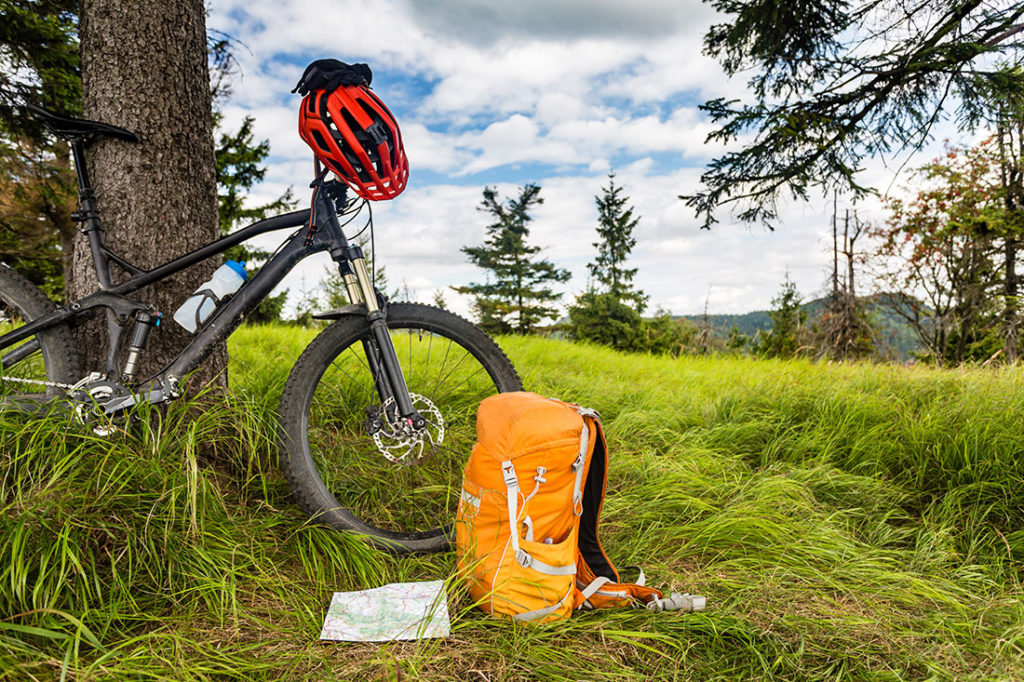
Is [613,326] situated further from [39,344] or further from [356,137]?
[39,344]

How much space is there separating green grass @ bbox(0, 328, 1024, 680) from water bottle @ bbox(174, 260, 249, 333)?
327mm

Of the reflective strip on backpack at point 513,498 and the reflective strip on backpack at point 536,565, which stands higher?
the reflective strip on backpack at point 513,498

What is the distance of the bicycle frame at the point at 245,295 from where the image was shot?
2.08 metres

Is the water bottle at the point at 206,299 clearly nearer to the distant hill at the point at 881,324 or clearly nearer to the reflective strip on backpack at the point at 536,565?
the reflective strip on backpack at the point at 536,565

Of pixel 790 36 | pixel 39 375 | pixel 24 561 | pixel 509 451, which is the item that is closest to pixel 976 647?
pixel 509 451

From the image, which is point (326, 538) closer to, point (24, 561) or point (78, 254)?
point (24, 561)

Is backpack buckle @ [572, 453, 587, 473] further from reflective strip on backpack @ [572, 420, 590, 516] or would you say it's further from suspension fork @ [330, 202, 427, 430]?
suspension fork @ [330, 202, 427, 430]

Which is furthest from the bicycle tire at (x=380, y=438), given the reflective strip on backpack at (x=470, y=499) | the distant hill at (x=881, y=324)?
the distant hill at (x=881, y=324)

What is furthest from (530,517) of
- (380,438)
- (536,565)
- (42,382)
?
(42,382)

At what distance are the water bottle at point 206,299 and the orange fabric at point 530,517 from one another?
119 centimetres

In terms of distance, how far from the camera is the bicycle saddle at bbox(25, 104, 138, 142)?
2129mm

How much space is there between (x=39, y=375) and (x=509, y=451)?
2.11 metres

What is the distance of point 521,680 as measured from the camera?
4.65ft

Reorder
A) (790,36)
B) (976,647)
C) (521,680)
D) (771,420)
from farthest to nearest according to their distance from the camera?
1. (790,36)
2. (771,420)
3. (976,647)
4. (521,680)
